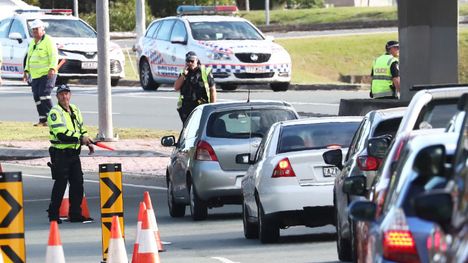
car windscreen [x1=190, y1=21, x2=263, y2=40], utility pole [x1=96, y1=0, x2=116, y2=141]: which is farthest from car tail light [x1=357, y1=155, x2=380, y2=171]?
car windscreen [x1=190, y1=21, x2=263, y2=40]

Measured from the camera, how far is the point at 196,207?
19.3 m

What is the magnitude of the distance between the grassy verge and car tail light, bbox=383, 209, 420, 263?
21636mm

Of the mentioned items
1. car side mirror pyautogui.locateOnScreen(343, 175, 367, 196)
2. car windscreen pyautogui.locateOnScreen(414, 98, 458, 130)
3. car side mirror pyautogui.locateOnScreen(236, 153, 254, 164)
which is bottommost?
car side mirror pyautogui.locateOnScreen(236, 153, 254, 164)

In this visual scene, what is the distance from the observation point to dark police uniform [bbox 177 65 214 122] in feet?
78.3

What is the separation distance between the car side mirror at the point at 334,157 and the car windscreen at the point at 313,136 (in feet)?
3.87

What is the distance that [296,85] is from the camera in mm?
41969

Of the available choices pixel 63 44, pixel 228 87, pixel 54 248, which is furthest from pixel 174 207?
pixel 63 44

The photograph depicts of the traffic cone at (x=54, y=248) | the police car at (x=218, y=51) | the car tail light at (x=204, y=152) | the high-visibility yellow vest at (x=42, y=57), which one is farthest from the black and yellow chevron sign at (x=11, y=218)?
the police car at (x=218, y=51)

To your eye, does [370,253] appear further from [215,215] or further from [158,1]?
[158,1]

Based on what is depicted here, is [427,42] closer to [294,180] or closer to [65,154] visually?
[65,154]

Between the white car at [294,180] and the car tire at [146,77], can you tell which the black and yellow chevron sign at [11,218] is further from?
the car tire at [146,77]

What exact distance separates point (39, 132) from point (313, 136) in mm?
14898

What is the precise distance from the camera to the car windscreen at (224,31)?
3691 cm

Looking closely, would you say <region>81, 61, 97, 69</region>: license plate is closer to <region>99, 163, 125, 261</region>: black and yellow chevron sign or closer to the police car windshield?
the police car windshield
